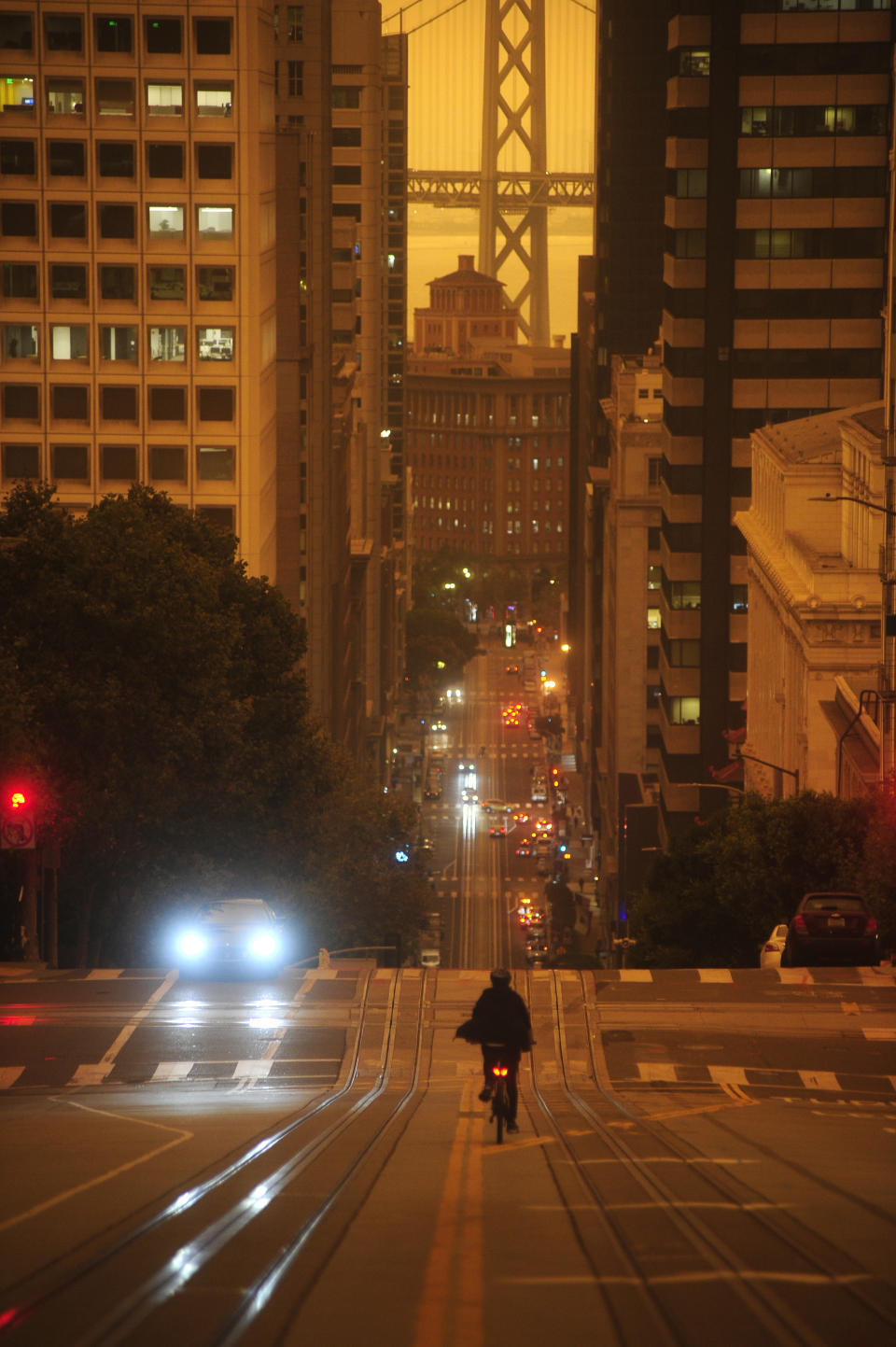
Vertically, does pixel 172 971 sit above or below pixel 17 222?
below

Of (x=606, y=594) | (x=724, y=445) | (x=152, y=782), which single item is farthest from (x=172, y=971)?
(x=606, y=594)

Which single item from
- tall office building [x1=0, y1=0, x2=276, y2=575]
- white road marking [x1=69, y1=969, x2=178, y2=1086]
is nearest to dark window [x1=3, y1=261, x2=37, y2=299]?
tall office building [x1=0, y1=0, x2=276, y2=575]

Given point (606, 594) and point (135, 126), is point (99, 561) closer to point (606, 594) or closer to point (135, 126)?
point (135, 126)

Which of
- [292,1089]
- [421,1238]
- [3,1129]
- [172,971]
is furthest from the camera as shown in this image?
[172,971]

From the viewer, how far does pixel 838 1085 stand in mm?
30906

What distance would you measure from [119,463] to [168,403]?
314cm

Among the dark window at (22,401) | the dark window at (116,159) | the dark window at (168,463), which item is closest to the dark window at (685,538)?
the dark window at (168,463)

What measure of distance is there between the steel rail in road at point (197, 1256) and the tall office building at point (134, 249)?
63097mm

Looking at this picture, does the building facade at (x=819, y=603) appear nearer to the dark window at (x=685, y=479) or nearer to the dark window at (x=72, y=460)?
the dark window at (x=685, y=479)

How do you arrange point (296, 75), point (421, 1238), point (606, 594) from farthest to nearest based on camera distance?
point (606, 594), point (296, 75), point (421, 1238)

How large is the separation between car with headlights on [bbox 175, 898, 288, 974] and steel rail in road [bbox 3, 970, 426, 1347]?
22.0 m

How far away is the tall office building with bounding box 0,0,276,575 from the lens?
263 ft

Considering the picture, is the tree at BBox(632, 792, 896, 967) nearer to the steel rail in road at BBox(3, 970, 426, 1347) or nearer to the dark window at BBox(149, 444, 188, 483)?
the dark window at BBox(149, 444, 188, 483)

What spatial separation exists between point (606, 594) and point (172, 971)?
120936 millimetres
